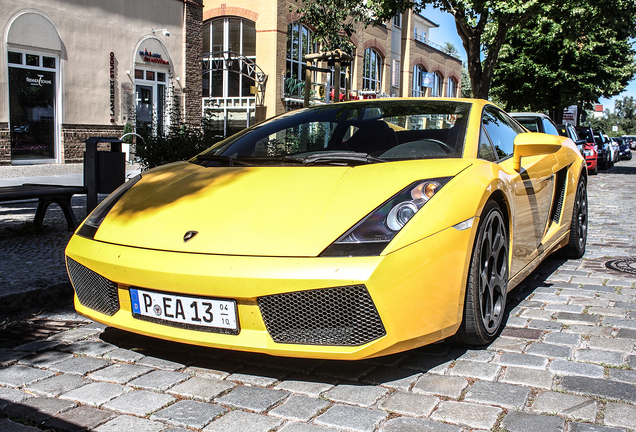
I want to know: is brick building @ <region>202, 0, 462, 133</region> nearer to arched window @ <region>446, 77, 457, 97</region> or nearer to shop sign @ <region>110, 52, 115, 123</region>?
shop sign @ <region>110, 52, 115, 123</region>

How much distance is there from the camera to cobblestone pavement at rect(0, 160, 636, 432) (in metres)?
2.37

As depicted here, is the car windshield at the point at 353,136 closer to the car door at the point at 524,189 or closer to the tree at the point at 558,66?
the car door at the point at 524,189

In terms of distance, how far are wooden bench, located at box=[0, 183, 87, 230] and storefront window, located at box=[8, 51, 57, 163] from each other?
10.2m

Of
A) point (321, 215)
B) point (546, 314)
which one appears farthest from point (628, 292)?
point (321, 215)

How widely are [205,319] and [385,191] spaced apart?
3.20 ft

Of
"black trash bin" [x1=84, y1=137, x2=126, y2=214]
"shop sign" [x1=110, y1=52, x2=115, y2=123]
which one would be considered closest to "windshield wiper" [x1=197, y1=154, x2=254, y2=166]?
"black trash bin" [x1=84, y1=137, x2=126, y2=214]

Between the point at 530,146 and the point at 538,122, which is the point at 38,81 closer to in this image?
the point at 538,122

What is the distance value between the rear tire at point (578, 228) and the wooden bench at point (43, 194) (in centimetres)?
461

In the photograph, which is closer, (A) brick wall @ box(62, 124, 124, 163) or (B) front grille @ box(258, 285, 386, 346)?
(B) front grille @ box(258, 285, 386, 346)

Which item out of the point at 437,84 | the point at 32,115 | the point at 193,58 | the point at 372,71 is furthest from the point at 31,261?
the point at 437,84

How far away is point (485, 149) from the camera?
361 cm

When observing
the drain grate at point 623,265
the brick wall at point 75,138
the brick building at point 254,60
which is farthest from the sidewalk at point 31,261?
the brick building at point 254,60

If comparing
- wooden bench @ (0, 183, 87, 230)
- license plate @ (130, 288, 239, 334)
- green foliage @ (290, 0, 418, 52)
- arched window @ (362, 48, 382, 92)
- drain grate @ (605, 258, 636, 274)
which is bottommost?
drain grate @ (605, 258, 636, 274)

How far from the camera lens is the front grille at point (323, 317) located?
2.50 meters
